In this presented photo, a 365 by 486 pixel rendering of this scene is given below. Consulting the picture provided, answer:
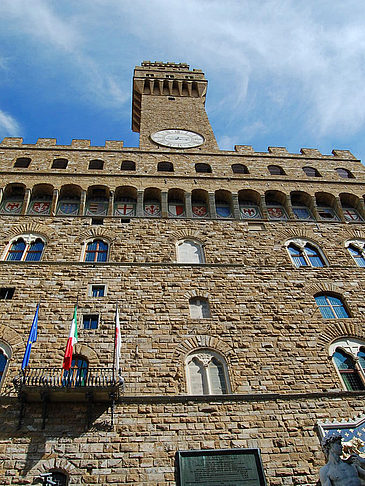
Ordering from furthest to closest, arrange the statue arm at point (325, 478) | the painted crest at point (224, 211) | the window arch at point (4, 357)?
the painted crest at point (224, 211), the window arch at point (4, 357), the statue arm at point (325, 478)

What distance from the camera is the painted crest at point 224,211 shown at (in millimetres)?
14531

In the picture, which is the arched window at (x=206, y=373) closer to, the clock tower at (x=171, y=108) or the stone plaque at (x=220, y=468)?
the stone plaque at (x=220, y=468)

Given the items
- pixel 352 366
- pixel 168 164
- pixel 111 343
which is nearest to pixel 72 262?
pixel 111 343

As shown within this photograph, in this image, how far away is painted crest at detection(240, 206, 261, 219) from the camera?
14602 mm

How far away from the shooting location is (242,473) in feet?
24.6

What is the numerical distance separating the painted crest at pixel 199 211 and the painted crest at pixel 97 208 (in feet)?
10.0

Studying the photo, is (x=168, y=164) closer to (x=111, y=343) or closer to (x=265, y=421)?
(x=111, y=343)

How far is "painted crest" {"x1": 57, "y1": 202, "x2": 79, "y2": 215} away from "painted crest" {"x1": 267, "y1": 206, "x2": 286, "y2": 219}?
265 inches

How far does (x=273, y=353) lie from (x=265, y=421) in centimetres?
176

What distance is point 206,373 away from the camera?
9.32m

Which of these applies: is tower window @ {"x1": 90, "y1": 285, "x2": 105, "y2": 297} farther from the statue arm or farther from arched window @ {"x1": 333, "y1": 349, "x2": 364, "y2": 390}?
the statue arm

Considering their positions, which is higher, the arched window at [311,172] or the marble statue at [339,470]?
the arched window at [311,172]

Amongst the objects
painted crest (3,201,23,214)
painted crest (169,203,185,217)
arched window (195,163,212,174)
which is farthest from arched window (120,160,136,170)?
painted crest (3,201,23,214)

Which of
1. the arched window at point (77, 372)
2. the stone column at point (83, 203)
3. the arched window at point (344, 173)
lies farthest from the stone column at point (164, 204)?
the arched window at point (344, 173)
